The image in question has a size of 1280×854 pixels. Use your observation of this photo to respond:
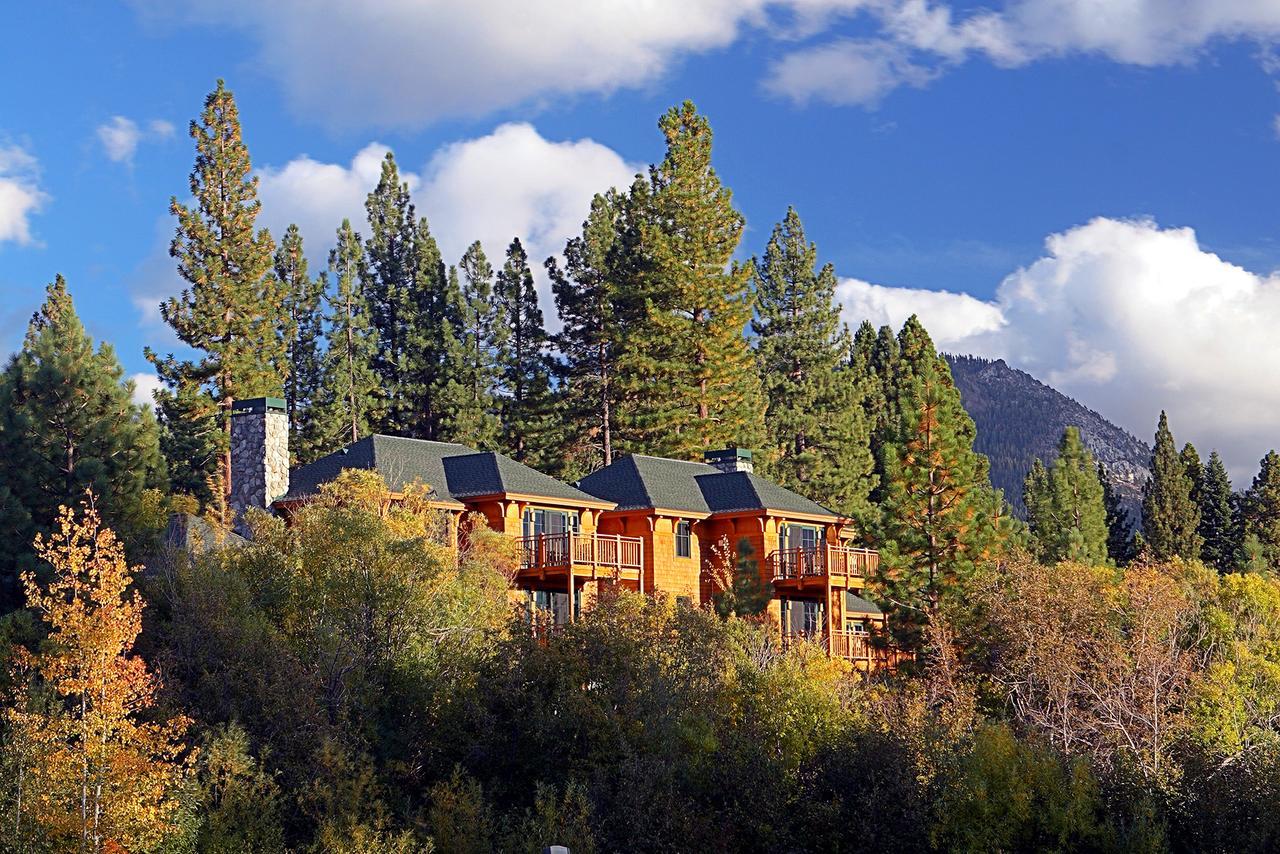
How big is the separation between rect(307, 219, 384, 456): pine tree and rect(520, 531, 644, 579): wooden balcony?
56.0 feet

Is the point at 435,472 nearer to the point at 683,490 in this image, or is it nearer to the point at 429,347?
the point at 683,490

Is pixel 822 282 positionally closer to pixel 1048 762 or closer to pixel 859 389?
pixel 859 389

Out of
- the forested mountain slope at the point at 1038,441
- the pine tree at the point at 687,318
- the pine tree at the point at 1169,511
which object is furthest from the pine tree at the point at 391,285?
the forested mountain slope at the point at 1038,441

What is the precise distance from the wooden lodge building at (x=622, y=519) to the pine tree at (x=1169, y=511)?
80.0ft

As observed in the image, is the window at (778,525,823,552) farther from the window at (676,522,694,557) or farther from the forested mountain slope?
the forested mountain slope

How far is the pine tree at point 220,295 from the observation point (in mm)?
50062

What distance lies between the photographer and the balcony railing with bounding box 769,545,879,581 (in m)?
42.7

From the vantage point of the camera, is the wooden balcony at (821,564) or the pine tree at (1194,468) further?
the pine tree at (1194,468)

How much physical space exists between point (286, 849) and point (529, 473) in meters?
18.4

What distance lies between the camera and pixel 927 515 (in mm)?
41281

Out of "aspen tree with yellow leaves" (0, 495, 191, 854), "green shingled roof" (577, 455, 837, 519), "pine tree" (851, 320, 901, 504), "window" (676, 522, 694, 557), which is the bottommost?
"aspen tree with yellow leaves" (0, 495, 191, 854)

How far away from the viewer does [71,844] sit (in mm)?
23516

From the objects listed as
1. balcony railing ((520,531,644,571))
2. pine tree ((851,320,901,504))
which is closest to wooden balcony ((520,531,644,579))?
balcony railing ((520,531,644,571))

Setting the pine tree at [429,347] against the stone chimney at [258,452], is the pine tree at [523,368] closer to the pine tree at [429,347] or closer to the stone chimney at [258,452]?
the pine tree at [429,347]
